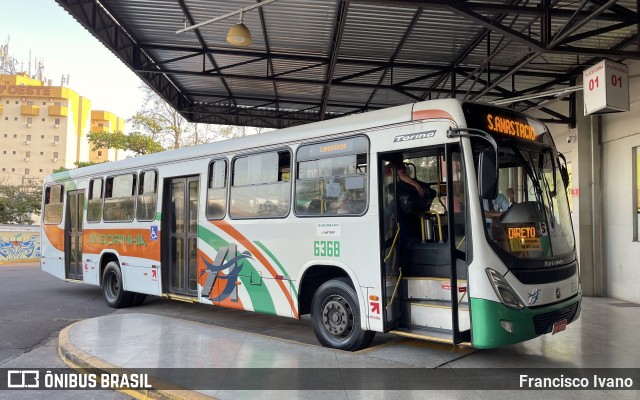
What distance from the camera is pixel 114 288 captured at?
10.9 metres

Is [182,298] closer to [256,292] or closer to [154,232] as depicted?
[154,232]

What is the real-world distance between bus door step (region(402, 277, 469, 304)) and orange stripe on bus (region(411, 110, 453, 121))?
1.96 metres

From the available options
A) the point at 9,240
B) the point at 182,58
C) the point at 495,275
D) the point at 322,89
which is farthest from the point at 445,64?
the point at 9,240

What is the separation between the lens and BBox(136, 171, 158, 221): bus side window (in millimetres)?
9859

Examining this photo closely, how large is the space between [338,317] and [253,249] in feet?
6.08

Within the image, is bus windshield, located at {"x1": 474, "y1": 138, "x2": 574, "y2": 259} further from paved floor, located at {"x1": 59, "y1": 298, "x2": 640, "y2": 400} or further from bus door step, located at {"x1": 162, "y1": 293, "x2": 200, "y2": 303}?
bus door step, located at {"x1": 162, "y1": 293, "x2": 200, "y2": 303}

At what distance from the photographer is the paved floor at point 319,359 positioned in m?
5.16

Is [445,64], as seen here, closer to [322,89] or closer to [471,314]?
[322,89]

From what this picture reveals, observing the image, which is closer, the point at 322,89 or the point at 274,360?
the point at 274,360

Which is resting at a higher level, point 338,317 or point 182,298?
point 338,317

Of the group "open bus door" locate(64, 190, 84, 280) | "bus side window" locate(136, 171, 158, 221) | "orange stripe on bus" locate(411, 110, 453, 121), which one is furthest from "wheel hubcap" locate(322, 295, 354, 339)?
"open bus door" locate(64, 190, 84, 280)

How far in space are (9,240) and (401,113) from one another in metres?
27.5

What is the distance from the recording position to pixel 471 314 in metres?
5.42

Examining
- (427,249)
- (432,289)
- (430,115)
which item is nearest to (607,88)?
(430,115)
